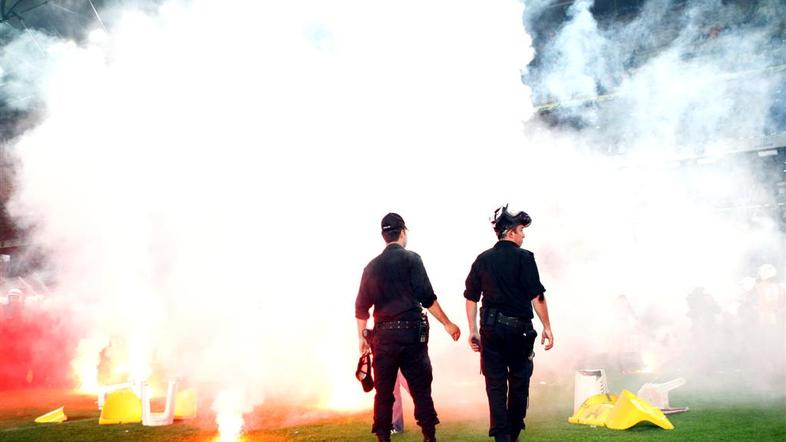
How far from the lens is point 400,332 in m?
4.30

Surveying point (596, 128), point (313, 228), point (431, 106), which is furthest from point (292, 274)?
point (596, 128)

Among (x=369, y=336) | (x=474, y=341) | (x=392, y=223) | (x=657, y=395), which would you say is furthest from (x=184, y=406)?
(x=657, y=395)

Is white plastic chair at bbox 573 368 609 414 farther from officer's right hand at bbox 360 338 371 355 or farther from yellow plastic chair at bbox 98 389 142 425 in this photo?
yellow plastic chair at bbox 98 389 142 425

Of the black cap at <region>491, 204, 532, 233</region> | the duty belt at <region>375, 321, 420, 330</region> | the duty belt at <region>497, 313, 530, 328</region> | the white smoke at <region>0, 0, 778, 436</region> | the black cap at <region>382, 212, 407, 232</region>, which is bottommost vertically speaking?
the duty belt at <region>497, 313, 530, 328</region>

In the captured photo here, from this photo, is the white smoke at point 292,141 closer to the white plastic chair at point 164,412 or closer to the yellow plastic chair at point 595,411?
the white plastic chair at point 164,412

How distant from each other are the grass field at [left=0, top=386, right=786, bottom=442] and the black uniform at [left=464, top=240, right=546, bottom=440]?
3.16 feet

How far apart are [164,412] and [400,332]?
3.58 m

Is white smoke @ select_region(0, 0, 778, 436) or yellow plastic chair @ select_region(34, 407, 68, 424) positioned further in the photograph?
white smoke @ select_region(0, 0, 778, 436)

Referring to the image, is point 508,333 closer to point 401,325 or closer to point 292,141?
point 401,325

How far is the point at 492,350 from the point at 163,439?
3.45m

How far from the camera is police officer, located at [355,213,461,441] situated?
4305mm

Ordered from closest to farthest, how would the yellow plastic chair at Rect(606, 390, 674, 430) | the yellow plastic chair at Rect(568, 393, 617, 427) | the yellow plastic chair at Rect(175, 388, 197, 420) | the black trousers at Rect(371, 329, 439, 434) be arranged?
the black trousers at Rect(371, 329, 439, 434) → the yellow plastic chair at Rect(606, 390, 674, 430) → the yellow plastic chair at Rect(568, 393, 617, 427) → the yellow plastic chair at Rect(175, 388, 197, 420)

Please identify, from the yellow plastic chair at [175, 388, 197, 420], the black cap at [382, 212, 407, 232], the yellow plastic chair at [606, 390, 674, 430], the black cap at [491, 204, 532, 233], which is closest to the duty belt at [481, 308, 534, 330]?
the black cap at [491, 204, 532, 233]

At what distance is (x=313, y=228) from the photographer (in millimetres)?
10086
